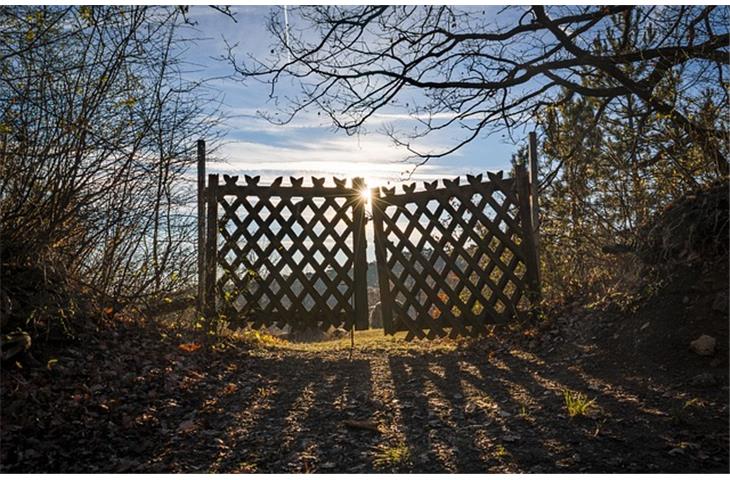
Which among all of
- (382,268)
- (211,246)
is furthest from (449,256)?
(211,246)

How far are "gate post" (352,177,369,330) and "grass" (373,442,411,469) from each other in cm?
370

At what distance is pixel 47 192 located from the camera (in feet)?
11.1

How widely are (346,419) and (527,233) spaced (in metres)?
3.62

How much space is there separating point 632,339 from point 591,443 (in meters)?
1.60

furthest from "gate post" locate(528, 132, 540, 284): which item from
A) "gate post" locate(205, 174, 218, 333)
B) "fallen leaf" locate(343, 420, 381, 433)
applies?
"gate post" locate(205, 174, 218, 333)

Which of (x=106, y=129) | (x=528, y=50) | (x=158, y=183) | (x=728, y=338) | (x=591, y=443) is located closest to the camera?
(x=591, y=443)

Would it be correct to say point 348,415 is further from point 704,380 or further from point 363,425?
point 704,380

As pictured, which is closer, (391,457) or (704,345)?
(391,457)

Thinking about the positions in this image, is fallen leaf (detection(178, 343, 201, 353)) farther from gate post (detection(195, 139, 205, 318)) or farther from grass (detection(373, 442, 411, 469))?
grass (detection(373, 442, 411, 469))

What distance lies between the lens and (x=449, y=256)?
6.03m

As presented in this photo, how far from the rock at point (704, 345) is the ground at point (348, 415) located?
0.36 ft

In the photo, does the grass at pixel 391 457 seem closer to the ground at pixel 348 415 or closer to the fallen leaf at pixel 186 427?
the ground at pixel 348 415

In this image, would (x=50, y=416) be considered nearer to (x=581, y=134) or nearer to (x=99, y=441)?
(x=99, y=441)

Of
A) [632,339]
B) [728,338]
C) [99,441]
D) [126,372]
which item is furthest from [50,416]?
[728,338]
